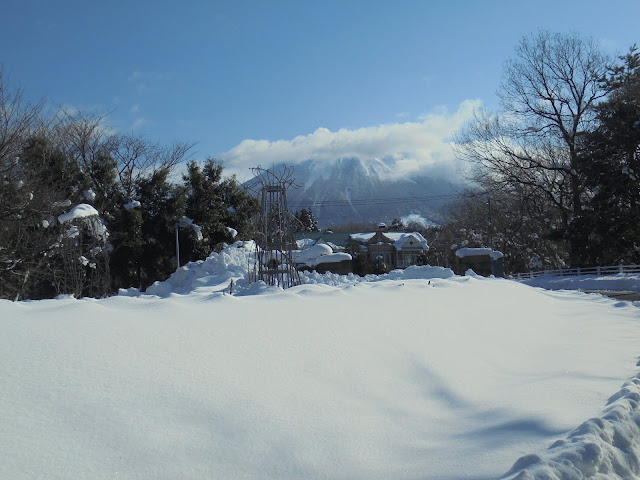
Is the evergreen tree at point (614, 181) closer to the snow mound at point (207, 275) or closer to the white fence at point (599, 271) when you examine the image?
the white fence at point (599, 271)

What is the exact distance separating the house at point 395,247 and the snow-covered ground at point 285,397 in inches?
1650

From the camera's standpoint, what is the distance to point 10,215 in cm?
1705

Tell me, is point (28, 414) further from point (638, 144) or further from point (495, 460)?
point (638, 144)

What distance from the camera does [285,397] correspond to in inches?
140

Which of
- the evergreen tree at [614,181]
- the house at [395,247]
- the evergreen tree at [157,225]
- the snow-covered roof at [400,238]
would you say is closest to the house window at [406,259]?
the house at [395,247]

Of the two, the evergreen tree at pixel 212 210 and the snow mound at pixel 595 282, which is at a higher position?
the evergreen tree at pixel 212 210

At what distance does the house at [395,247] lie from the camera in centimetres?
4788

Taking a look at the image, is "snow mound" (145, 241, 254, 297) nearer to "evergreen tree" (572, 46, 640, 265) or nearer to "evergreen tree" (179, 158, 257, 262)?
"evergreen tree" (179, 158, 257, 262)

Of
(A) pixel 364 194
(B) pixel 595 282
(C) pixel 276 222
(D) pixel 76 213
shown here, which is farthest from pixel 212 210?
(A) pixel 364 194

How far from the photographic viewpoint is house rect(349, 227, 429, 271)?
157 feet

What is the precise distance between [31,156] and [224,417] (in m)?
20.8

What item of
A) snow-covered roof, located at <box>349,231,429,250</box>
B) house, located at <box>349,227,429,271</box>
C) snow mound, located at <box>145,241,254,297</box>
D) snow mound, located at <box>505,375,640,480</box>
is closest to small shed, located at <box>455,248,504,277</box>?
snow mound, located at <box>145,241,254,297</box>

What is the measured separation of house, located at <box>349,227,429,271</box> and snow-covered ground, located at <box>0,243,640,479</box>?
4192 centimetres

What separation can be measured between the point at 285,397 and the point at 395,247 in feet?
148
